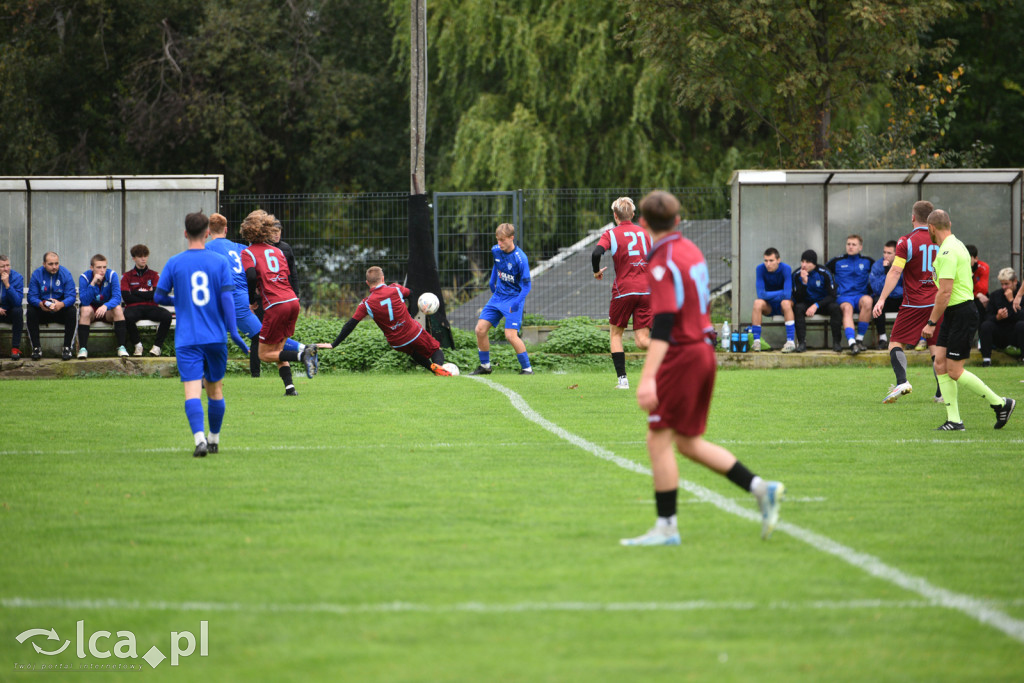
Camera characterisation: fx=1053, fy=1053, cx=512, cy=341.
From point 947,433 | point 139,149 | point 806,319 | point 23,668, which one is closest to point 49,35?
point 139,149

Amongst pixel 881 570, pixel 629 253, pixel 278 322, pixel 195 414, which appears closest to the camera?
pixel 881 570

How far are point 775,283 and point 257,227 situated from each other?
9.02 m

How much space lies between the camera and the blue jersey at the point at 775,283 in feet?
57.7

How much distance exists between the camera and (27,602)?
14.2 ft

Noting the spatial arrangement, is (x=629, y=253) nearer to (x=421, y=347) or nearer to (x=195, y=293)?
(x=421, y=347)

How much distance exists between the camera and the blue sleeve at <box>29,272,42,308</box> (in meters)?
16.5

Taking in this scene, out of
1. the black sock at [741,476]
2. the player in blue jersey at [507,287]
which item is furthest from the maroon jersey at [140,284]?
the black sock at [741,476]

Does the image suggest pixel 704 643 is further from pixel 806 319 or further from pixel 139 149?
pixel 139 149

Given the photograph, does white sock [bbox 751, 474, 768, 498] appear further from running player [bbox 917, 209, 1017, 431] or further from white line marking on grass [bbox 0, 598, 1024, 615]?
running player [bbox 917, 209, 1017, 431]

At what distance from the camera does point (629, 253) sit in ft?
40.5

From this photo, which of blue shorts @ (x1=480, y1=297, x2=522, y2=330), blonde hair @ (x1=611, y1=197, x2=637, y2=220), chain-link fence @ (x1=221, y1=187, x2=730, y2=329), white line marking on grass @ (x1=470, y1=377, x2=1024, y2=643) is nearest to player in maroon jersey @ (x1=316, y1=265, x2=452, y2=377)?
blue shorts @ (x1=480, y1=297, x2=522, y2=330)

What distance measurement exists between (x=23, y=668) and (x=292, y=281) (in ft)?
33.7

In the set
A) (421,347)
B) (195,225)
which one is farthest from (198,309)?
(421,347)

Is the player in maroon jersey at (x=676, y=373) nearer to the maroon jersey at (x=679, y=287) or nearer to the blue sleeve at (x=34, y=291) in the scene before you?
the maroon jersey at (x=679, y=287)
